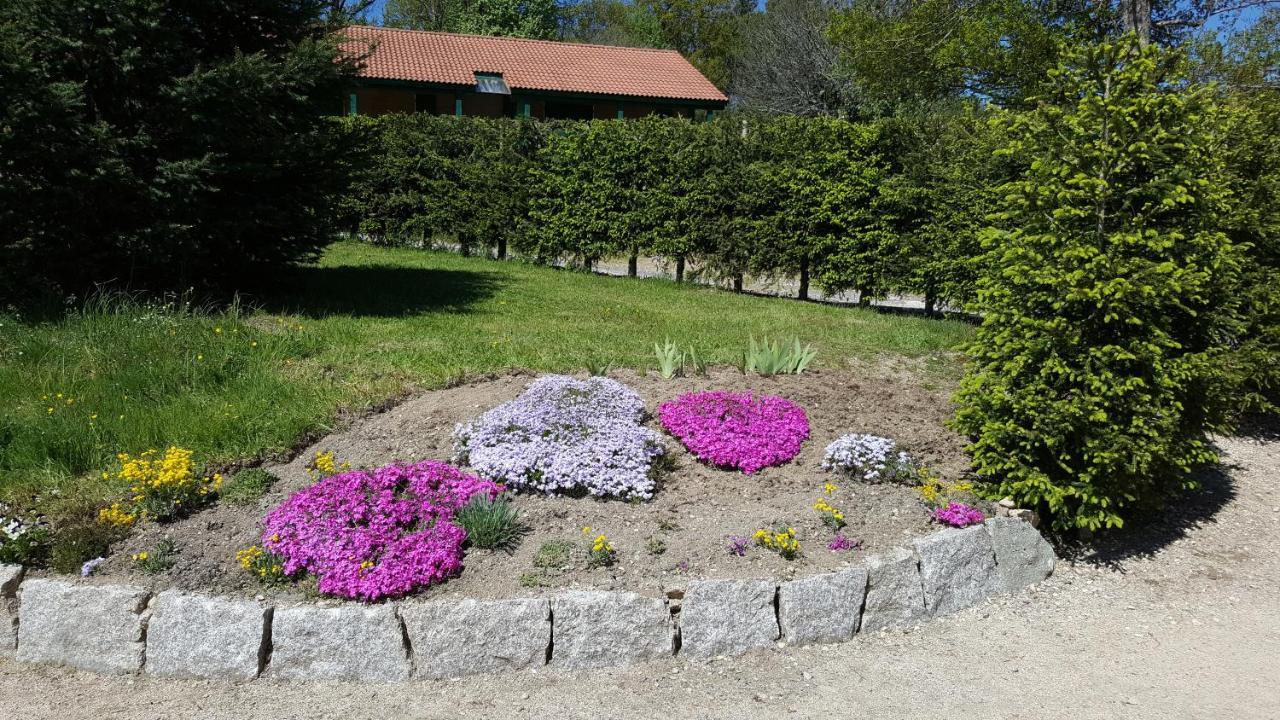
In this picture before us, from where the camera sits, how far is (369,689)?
349 centimetres

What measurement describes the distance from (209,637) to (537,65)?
98.1 ft

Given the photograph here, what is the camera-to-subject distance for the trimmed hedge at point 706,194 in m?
10.4

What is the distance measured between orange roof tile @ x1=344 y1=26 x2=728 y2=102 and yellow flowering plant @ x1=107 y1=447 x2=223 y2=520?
25.7m

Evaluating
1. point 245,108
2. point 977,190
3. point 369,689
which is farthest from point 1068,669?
point 245,108

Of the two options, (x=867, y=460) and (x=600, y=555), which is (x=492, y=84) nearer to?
(x=867, y=460)

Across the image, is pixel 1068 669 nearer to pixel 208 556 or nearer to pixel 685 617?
pixel 685 617

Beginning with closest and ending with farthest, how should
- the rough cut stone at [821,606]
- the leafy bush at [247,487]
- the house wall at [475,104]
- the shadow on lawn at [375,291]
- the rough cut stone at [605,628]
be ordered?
the rough cut stone at [605,628] < the rough cut stone at [821,606] < the leafy bush at [247,487] < the shadow on lawn at [375,291] < the house wall at [475,104]

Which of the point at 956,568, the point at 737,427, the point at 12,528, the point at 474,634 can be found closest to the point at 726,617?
the point at 474,634

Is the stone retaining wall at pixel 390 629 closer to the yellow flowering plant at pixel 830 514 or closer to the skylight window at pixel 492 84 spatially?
the yellow flowering plant at pixel 830 514

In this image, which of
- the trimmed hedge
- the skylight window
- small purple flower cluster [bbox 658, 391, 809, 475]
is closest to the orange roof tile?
the skylight window

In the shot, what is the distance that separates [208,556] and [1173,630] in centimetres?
460

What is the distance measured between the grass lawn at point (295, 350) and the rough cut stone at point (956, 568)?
2.84 meters

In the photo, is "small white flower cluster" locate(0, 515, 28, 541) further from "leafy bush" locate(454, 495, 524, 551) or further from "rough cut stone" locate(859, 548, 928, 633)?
"rough cut stone" locate(859, 548, 928, 633)

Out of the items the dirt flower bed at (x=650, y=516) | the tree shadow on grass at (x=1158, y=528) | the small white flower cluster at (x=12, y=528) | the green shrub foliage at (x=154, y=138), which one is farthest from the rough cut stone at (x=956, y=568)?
the green shrub foliage at (x=154, y=138)
